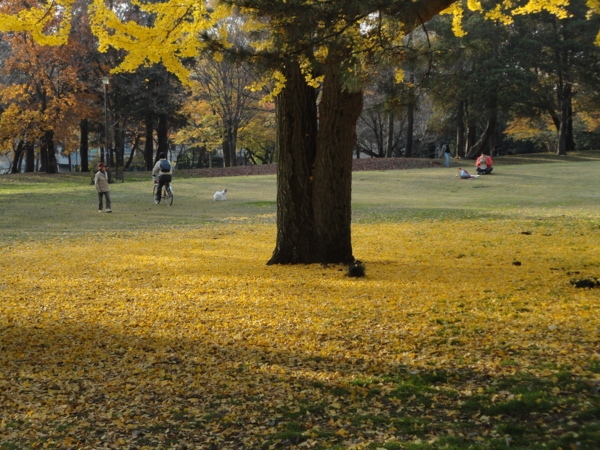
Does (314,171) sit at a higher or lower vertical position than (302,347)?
higher

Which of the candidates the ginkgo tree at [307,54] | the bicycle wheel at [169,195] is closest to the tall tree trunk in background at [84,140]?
the bicycle wheel at [169,195]

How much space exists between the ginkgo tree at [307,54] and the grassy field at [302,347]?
73cm

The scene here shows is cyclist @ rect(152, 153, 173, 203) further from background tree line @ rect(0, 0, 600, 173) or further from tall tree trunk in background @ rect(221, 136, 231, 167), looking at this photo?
tall tree trunk in background @ rect(221, 136, 231, 167)

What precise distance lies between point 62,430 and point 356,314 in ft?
10.0

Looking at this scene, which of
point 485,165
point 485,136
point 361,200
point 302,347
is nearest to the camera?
point 302,347

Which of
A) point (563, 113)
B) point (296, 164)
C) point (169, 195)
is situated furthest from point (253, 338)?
point (563, 113)

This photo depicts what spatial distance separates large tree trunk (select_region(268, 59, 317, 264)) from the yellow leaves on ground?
505mm

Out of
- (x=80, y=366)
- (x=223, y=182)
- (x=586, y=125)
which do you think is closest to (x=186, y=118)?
(x=223, y=182)

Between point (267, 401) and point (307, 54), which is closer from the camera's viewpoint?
point (267, 401)

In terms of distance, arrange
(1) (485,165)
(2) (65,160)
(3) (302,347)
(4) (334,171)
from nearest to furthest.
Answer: (3) (302,347) < (4) (334,171) < (1) (485,165) < (2) (65,160)

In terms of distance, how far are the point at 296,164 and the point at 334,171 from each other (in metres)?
0.57

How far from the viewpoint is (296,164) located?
855 centimetres

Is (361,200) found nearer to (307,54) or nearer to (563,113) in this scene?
(307,54)

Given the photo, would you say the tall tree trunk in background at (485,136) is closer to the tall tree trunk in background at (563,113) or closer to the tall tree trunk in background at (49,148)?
the tall tree trunk in background at (563,113)
